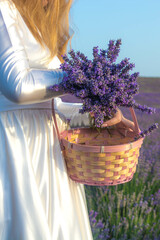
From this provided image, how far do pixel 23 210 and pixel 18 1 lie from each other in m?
0.93

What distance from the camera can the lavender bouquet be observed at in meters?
0.89

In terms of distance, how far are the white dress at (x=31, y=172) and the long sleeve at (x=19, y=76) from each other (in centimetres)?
3

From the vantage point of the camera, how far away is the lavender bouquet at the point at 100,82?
889 mm

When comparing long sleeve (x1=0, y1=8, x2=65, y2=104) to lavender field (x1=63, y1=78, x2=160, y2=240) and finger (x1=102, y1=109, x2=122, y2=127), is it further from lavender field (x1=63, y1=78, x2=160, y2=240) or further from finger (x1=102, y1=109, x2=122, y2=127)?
lavender field (x1=63, y1=78, x2=160, y2=240)

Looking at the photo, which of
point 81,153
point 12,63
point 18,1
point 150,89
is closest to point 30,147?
point 81,153

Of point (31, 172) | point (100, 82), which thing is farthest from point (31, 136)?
point (100, 82)

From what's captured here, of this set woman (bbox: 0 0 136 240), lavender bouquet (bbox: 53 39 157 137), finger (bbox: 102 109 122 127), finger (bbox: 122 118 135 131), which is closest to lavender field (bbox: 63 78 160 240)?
woman (bbox: 0 0 136 240)

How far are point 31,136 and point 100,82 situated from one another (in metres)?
0.46

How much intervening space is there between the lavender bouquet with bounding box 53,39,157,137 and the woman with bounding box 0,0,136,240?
0.08 m

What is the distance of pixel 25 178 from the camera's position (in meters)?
1.08

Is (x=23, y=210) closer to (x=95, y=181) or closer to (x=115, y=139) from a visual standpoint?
(x=95, y=181)

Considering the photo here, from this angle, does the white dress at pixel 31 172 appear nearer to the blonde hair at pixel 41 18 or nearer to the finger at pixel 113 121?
the blonde hair at pixel 41 18

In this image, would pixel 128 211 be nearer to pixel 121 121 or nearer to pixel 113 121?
pixel 121 121

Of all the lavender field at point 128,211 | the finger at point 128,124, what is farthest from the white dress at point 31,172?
the lavender field at point 128,211
